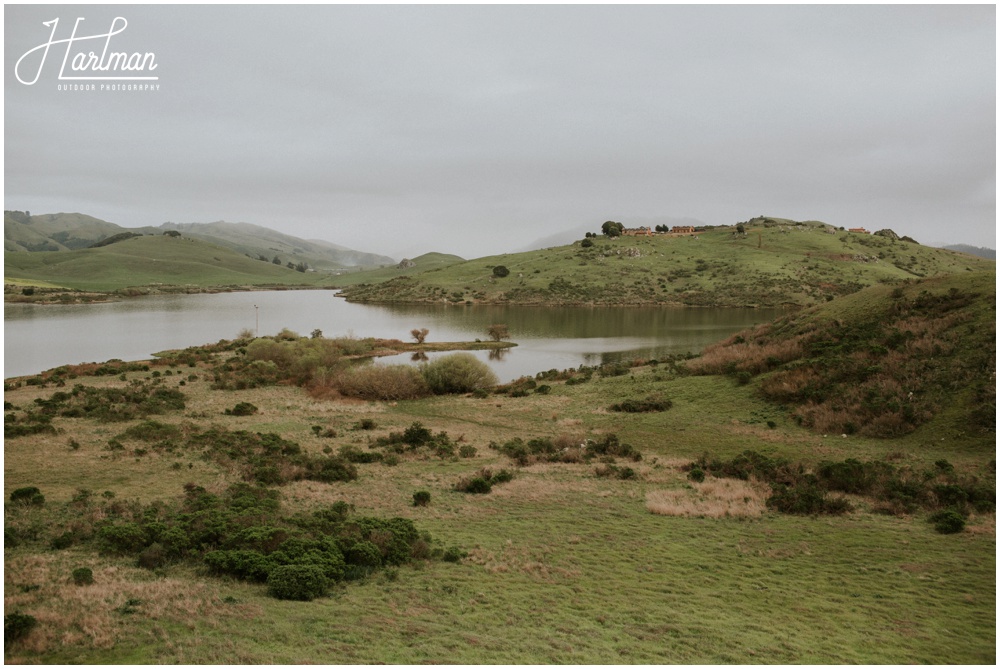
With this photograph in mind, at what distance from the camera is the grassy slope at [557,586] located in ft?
34.4

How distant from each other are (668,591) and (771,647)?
2.80m

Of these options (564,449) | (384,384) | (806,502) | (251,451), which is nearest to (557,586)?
(806,502)

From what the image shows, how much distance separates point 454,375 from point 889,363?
2809 centimetres

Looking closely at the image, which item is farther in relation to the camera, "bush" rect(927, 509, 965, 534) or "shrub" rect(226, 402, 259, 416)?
"shrub" rect(226, 402, 259, 416)

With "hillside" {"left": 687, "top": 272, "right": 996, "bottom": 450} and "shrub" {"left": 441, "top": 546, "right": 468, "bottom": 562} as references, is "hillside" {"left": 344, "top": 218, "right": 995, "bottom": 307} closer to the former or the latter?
"hillside" {"left": 687, "top": 272, "right": 996, "bottom": 450}

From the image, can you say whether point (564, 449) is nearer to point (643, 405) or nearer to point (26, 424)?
point (643, 405)

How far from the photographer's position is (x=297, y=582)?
12.7 metres

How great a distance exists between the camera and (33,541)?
49.1ft

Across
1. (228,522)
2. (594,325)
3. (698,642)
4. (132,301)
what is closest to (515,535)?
(698,642)

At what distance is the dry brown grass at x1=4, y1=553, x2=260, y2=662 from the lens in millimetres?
9977

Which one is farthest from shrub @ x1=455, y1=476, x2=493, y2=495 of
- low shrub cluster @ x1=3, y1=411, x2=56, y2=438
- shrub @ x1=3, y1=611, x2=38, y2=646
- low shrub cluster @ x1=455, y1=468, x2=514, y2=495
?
low shrub cluster @ x1=3, y1=411, x2=56, y2=438

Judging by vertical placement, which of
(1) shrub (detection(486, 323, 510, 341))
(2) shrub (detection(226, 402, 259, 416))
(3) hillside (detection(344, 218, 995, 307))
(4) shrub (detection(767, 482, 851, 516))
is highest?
(3) hillside (detection(344, 218, 995, 307))

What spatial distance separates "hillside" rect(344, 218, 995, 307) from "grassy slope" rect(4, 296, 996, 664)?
103804mm

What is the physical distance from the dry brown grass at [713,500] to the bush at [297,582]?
1099cm
